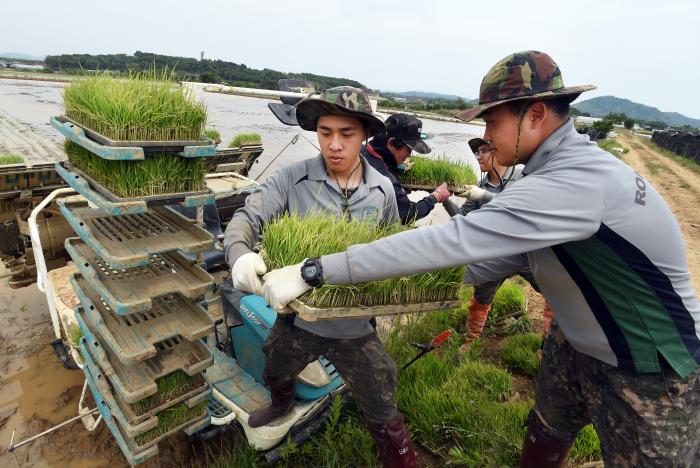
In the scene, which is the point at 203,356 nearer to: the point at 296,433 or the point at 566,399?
the point at 296,433

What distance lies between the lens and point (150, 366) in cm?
247

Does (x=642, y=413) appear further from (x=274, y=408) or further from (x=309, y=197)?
(x=274, y=408)

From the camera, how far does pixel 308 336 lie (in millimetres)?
2258

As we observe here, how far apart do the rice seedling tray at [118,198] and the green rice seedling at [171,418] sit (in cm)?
142

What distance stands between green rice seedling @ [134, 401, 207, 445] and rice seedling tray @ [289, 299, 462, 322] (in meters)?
1.56

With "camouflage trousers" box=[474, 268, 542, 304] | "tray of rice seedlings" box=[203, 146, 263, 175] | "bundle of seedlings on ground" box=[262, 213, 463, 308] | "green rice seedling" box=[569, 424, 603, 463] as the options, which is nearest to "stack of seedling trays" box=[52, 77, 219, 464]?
"bundle of seedlings on ground" box=[262, 213, 463, 308]

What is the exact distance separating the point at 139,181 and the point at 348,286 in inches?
47.6

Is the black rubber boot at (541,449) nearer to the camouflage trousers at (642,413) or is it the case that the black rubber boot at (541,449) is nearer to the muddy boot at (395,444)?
the camouflage trousers at (642,413)

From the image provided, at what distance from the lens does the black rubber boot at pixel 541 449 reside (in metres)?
2.19

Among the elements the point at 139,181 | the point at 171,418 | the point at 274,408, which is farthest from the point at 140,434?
the point at 139,181

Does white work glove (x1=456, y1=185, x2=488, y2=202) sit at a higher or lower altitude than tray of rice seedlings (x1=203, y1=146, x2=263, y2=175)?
higher

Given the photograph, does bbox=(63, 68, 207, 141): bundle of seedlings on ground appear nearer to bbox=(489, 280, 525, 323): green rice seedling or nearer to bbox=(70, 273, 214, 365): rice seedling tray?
bbox=(70, 273, 214, 365): rice seedling tray

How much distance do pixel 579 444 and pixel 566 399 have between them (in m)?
0.92

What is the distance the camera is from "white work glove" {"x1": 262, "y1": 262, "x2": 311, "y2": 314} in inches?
64.8
